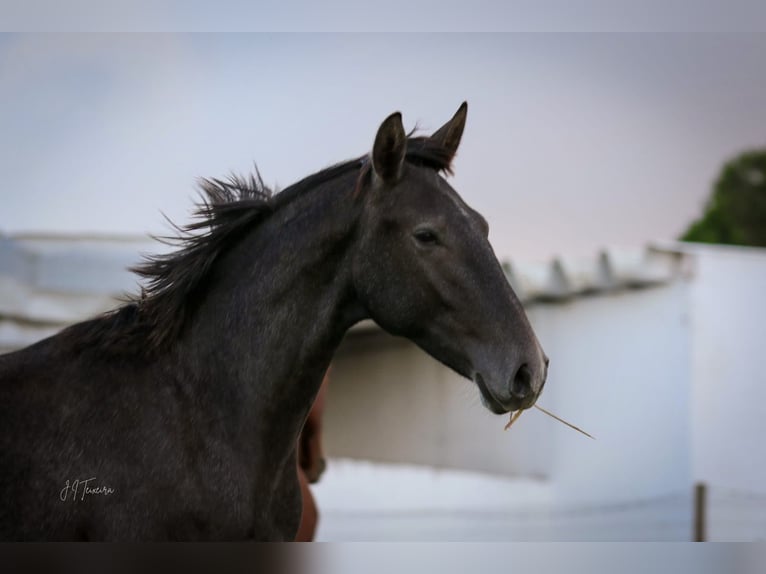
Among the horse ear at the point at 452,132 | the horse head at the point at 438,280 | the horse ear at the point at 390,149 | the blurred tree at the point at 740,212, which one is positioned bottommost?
the horse head at the point at 438,280

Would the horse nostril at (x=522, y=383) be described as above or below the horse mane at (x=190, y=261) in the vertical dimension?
below

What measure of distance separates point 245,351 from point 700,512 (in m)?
4.58

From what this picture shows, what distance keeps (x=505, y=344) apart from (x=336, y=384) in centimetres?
623

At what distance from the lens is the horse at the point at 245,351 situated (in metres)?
2.23

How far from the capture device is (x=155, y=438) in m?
2.29

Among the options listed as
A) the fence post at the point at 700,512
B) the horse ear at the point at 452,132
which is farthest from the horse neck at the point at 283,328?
the fence post at the point at 700,512

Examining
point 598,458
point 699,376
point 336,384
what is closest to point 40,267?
point 336,384

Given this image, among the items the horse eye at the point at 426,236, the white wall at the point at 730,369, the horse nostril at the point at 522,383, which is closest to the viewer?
the horse nostril at the point at 522,383

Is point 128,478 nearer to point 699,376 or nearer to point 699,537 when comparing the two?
point 699,537

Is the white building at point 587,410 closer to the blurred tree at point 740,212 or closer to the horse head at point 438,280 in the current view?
the horse head at point 438,280

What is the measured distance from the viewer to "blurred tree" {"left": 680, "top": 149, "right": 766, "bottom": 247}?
1289cm

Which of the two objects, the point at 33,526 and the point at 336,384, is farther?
the point at 336,384

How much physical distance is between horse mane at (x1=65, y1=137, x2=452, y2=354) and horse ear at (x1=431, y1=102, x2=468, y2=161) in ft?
0.09

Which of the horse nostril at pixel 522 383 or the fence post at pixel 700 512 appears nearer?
the horse nostril at pixel 522 383
